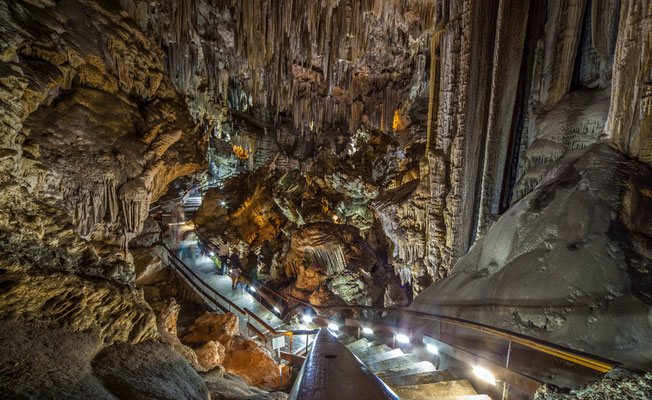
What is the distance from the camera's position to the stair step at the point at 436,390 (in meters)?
3.05

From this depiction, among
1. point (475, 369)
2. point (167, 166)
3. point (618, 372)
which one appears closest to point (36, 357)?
point (618, 372)

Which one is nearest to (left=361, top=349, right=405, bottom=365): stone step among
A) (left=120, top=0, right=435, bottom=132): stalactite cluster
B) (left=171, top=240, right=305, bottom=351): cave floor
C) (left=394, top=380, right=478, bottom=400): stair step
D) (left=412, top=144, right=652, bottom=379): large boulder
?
(left=412, top=144, right=652, bottom=379): large boulder

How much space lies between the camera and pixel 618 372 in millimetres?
1876

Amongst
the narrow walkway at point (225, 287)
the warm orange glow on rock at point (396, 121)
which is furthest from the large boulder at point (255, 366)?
the warm orange glow on rock at point (396, 121)

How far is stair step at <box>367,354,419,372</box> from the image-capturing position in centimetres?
436

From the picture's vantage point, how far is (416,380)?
3.39 m

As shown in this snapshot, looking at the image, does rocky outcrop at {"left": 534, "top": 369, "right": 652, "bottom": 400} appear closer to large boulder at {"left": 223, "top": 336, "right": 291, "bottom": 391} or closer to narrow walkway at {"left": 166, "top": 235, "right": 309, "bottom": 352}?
large boulder at {"left": 223, "top": 336, "right": 291, "bottom": 391}

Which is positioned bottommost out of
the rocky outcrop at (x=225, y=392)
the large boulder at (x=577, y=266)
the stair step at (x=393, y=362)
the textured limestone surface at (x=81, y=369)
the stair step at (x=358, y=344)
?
the stair step at (x=358, y=344)

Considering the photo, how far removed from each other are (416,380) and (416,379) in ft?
0.07

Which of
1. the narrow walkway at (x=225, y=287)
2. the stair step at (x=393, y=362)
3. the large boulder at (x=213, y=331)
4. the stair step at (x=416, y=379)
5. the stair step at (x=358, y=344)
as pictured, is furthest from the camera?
the narrow walkway at (x=225, y=287)

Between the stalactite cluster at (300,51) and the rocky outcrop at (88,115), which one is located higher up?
the stalactite cluster at (300,51)

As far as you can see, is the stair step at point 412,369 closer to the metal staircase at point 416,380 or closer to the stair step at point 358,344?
the metal staircase at point 416,380

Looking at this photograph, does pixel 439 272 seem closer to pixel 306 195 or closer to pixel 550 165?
pixel 550 165

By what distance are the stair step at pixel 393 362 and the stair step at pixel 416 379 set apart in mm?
925
